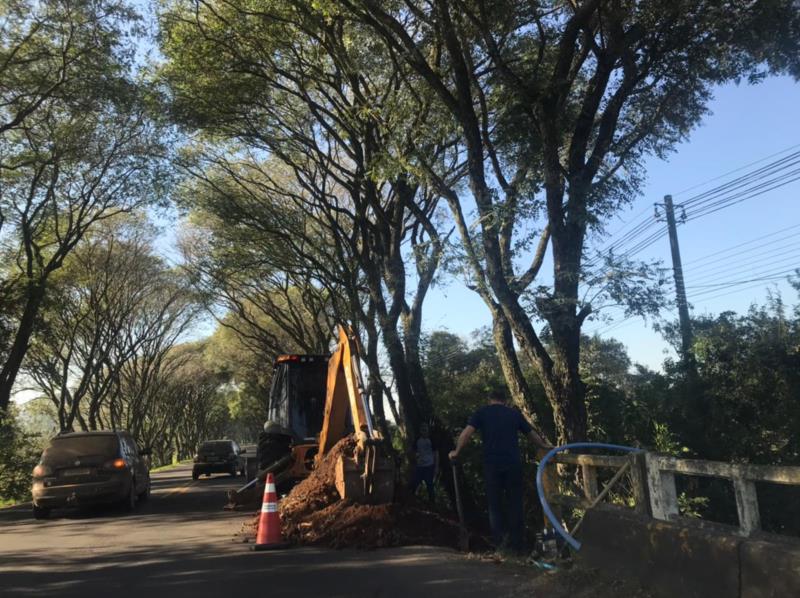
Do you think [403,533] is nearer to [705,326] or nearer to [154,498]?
[705,326]

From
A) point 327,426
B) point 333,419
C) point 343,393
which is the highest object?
point 343,393

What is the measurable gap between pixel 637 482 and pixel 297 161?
15.8 meters

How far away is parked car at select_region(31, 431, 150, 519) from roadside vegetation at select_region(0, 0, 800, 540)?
6.08 meters

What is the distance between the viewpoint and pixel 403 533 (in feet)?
28.7

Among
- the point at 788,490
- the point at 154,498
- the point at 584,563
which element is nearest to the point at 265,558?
the point at 584,563

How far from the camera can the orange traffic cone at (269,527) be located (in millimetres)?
8727

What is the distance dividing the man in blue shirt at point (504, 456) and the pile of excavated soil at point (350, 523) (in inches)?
48.0

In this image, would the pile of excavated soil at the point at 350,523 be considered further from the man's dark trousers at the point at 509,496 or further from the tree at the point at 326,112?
the tree at the point at 326,112

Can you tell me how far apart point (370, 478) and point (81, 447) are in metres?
7.75

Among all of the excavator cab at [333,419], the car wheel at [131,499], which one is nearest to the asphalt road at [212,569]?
the excavator cab at [333,419]

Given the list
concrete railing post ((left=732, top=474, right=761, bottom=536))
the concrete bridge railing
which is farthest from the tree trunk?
concrete railing post ((left=732, top=474, right=761, bottom=536))

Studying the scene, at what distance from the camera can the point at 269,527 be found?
8875 millimetres

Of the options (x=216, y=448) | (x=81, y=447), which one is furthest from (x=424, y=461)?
(x=216, y=448)

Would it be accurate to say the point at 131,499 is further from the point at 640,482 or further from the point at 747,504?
the point at 747,504
